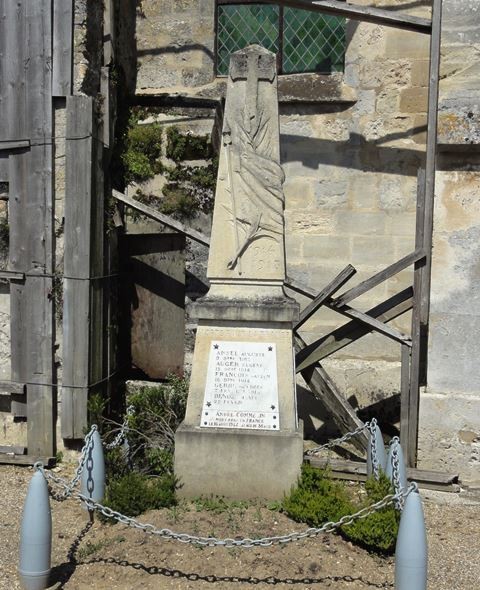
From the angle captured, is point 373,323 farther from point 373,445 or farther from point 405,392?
point 373,445

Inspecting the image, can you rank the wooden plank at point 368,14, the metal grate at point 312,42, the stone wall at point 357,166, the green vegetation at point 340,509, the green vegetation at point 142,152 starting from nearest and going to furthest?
the green vegetation at point 340,509, the wooden plank at point 368,14, the stone wall at point 357,166, the green vegetation at point 142,152, the metal grate at point 312,42

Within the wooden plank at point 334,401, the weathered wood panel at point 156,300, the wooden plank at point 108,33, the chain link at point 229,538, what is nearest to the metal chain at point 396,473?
the chain link at point 229,538

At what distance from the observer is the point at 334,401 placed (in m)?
6.77

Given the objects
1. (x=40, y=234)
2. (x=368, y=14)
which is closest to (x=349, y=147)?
(x=368, y=14)

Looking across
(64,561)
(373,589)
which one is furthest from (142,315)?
(373,589)

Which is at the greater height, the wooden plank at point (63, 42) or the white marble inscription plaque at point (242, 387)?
the wooden plank at point (63, 42)

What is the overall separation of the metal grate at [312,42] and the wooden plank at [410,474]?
4.32 meters

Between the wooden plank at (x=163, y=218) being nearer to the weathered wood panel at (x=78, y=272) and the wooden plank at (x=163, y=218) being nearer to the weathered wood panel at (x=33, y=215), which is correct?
the weathered wood panel at (x=78, y=272)

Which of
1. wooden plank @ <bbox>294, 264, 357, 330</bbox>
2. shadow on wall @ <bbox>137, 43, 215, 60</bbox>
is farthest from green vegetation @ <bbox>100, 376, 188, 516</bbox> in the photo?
shadow on wall @ <bbox>137, 43, 215, 60</bbox>

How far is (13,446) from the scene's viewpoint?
679 centimetres

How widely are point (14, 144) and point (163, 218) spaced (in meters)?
1.59

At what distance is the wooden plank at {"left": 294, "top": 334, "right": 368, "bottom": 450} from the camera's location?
6.66m

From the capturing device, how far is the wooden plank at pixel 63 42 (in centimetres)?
654

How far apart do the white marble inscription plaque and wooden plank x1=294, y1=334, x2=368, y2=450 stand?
5.85 feet
